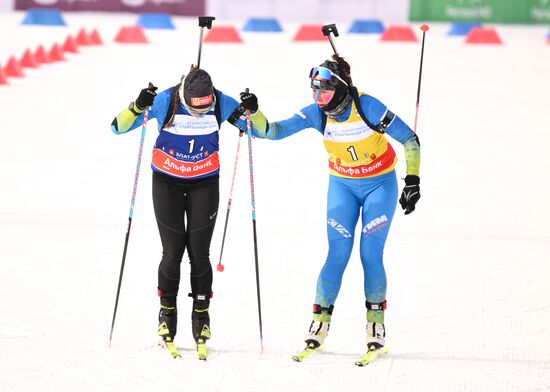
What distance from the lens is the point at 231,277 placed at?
839 centimetres

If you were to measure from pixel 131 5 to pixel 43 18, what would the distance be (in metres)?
4.17

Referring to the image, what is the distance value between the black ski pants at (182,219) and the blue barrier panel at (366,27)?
2202 cm

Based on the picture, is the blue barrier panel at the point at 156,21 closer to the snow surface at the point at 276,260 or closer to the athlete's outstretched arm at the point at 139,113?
the snow surface at the point at 276,260

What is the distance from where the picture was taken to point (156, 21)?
2862cm

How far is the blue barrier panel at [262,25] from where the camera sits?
28.8 metres

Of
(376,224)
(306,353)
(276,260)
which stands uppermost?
(376,224)

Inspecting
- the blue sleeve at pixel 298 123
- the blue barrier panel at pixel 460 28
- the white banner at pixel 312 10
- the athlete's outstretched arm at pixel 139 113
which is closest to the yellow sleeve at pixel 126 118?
the athlete's outstretched arm at pixel 139 113

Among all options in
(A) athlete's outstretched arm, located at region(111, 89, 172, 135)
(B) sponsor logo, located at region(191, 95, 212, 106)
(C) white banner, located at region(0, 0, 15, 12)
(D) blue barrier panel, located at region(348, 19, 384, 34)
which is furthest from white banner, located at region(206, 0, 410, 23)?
(B) sponsor logo, located at region(191, 95, 212, 106)

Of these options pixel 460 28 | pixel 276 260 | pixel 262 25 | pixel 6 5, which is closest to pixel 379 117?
pixel 276 260

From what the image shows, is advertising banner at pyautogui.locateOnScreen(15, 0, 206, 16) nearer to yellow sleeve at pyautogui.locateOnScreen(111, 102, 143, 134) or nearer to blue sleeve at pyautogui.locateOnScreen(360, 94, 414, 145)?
yellow sleeve at pyautogui.locateOnScreen(111, 102, 143, 134)

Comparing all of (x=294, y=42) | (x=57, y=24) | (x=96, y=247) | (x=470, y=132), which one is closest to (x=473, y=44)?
(x=294, y=42)

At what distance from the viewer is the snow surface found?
6.49 m

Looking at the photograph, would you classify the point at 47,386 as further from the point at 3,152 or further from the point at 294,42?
the point at 294,42

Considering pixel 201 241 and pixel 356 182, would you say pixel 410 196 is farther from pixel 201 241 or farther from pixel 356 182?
pixel 201 241
